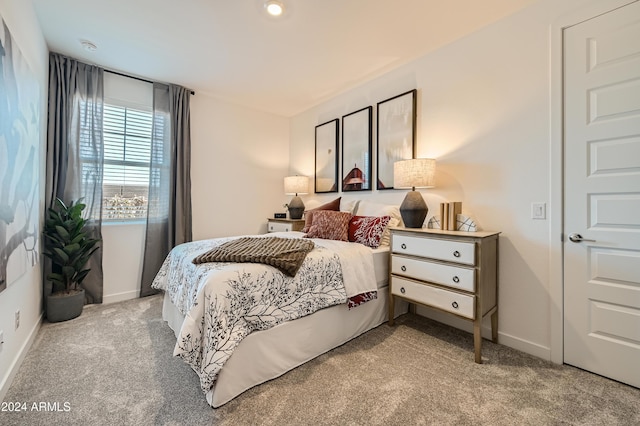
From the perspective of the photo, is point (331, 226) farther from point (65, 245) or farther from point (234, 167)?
point (65, 245)

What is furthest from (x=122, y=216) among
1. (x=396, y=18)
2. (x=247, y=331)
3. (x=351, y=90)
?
(x=396, y=18)

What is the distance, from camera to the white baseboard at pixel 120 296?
3037 millimetres

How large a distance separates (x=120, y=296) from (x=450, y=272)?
3519mm

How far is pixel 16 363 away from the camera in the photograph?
1.74m

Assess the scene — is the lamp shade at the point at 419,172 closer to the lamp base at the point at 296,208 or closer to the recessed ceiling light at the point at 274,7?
the recessed ceiling light at the point at 274,7

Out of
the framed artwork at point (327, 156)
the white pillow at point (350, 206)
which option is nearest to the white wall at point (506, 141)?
the white pillow at point (350, 206)

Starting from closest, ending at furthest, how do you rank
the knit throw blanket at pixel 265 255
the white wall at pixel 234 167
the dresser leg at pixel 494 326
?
the knit throw blanket at pixel 265 255 → the dresser leg at pixel 494 326 → the white wall at pixel 234 167

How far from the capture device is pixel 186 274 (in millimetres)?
1892

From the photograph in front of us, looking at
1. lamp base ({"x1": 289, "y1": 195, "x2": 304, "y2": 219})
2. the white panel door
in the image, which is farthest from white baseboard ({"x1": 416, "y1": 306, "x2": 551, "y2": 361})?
lamp base ({"x1": 289, "y1": 195, "x2": 304, "y2": 219})

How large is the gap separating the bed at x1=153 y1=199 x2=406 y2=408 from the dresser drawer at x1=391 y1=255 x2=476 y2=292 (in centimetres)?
20

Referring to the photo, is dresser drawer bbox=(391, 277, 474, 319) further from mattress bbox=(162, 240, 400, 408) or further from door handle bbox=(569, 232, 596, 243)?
door handle bbox=(569, 232, 596, 243)

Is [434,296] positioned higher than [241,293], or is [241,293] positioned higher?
[241,293]

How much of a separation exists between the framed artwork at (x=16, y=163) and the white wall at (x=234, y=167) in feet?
5.58

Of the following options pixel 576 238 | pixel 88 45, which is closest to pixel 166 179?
pixel 88 45
